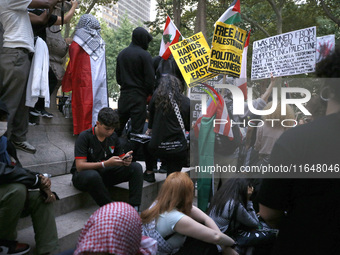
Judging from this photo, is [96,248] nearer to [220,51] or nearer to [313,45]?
[220,51]

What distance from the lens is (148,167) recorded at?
15.4 feet

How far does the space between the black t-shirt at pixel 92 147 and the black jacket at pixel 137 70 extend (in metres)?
1.08

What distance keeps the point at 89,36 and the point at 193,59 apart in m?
1.60

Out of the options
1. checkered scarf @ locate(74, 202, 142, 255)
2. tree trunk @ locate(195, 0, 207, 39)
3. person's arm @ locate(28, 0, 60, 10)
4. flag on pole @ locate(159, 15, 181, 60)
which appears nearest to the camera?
checkered scarf @ locate(74, 202, 142, 255)

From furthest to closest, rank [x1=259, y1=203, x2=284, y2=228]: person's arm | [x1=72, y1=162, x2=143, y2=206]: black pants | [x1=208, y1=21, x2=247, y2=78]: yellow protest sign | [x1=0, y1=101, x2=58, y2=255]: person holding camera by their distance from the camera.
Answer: [x1=208, y1=21, x2=247, y2=78]: yellow protest sign, [x1=72, y1=162, x2=143, y2=206]: black pants, [x1=0, y1=101, x2=58, y2=255]: person holding camera, [x1=259, y1=203, x2=284, y2=228]: person's arm

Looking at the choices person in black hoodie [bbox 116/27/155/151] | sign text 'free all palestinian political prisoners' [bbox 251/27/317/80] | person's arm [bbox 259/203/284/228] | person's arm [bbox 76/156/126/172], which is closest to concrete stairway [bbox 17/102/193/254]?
person's arm [bbox 76/156/126/172]

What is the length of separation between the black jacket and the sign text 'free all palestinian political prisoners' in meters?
1.72

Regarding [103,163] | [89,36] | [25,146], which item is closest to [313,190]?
[103,163]

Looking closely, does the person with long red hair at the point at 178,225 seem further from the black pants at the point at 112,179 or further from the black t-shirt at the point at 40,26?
the black t-shirt at the point at 40,26

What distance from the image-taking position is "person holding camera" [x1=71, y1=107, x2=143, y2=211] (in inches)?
136

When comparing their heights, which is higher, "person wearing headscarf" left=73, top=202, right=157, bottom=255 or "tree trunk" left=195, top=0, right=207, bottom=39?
"tree trunk" left=195, top=0, right=207, bottom=39

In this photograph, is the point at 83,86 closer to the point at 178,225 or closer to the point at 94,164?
the point at 94,164

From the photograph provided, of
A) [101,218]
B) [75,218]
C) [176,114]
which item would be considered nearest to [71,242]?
[75,218]

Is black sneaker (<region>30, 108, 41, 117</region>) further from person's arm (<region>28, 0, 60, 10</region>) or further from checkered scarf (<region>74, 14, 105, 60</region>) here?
person's arm (<region>28, 0, 60, 10</region>)
